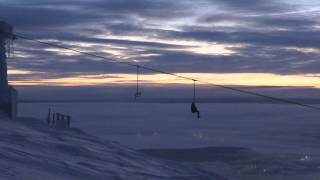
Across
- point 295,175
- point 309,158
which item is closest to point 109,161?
point 295,175

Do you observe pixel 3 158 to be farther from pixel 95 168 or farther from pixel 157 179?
pixel 157 179

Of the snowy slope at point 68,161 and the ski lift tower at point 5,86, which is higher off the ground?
the ski lift tower at point 5,86

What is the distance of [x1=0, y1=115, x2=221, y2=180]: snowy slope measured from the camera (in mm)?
10918

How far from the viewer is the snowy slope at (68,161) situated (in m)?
10.9

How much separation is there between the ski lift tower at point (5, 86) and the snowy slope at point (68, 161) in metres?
2.79

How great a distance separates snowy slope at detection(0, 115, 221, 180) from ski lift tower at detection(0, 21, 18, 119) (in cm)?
279

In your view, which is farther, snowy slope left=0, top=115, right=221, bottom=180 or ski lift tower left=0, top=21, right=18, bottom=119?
ski lift tower left=0, top=21, right=18, bottom=119

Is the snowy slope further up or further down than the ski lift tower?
further down

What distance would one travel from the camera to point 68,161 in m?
13.0

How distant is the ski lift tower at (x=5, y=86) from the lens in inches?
860

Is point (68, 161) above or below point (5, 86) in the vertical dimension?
below

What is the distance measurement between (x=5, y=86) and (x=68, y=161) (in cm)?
1019

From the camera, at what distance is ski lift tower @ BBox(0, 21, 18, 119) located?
21.8 metres

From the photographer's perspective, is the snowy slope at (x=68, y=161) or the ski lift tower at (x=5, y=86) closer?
the snowy slope at (x=68, y=161)
